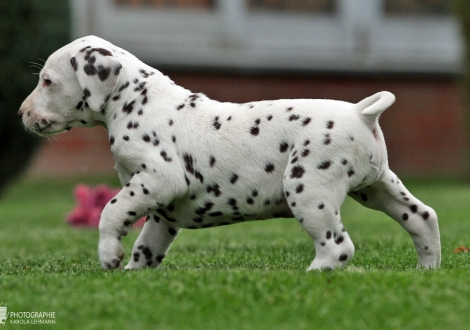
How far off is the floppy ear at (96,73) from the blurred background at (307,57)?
10663mm

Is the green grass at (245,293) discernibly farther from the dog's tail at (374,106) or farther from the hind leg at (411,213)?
the dog's tail at (374,106)

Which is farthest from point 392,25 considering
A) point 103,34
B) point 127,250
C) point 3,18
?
point 127,250

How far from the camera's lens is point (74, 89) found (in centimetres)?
449

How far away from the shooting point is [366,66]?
54.1ft

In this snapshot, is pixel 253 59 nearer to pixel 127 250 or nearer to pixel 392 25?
pixel 392 25

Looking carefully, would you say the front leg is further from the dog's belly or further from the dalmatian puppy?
the dog's belly

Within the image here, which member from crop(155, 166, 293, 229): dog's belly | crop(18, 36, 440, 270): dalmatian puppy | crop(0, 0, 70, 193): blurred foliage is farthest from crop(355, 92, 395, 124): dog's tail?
crop(0, 0, 70, 193): blurred foliage

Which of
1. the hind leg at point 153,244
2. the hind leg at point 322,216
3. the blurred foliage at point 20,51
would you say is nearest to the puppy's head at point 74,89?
the hind leg at point 153,244

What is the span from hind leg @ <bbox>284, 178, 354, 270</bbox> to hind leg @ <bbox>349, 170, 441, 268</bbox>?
0.40m

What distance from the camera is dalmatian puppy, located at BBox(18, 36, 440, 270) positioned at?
13.1 feet

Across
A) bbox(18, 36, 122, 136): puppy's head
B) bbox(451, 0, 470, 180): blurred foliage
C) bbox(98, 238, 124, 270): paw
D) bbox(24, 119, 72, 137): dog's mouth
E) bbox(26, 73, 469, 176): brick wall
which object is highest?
bbox(18, 36, 122, 136): puppy's head

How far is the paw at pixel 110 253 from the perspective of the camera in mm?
4203

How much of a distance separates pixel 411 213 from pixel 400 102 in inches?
502

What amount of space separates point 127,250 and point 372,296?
3105mm
